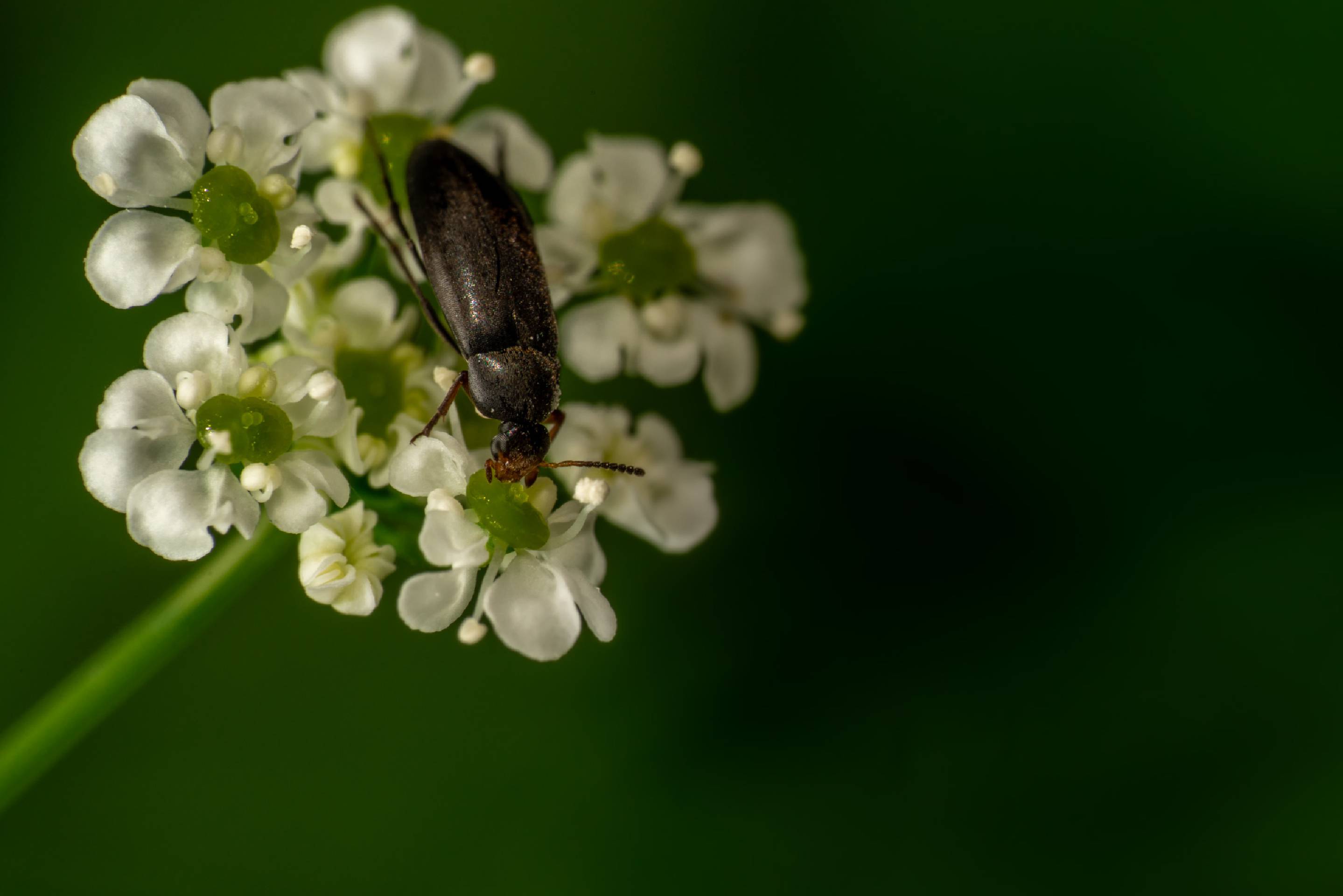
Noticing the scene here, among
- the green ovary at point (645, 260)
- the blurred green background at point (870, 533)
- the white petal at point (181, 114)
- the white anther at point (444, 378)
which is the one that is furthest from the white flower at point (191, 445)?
the blurred green background at point (870, 533)

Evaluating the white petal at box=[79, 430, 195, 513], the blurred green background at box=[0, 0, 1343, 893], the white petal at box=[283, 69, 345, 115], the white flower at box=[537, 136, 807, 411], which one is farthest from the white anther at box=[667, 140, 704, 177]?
the white petal at box=[79, 430, 195, 513]

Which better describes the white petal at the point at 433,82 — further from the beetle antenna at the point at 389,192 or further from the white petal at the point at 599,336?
the white petal at the point at 599,336

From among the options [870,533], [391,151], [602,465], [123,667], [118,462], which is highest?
[870,533]

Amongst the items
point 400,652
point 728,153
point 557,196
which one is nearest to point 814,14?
point 728,153

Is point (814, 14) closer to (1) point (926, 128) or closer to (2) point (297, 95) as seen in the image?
(1) point (926, 128)

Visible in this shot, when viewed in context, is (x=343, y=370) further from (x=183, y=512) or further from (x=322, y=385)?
(x=183, y=512)

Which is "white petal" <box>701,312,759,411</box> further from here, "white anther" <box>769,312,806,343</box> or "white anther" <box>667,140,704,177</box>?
"white anther" <box>667,140,704,177</box>

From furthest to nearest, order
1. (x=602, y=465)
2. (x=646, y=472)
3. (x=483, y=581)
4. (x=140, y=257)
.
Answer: (x=646, y=472) → (x=602, y=465) → (x=483, y=581) → (x=140, y=257)

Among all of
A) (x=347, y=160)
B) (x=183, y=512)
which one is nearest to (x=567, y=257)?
(x=347, y=160)
